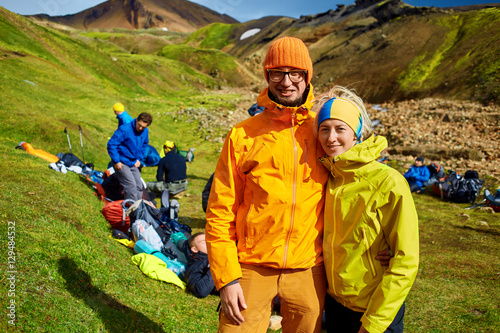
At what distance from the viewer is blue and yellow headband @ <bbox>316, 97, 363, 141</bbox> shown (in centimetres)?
222

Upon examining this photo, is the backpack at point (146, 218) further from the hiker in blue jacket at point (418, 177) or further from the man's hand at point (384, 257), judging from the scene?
the hiker in blue jacket at point (418, 177)

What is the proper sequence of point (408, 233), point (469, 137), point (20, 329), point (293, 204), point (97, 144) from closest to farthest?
point (408, 233) → point (293, 204) → point (20, 329) → point (97, 144) → point (469, 137)

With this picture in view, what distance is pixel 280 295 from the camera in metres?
2.34

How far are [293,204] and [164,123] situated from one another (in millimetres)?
21801

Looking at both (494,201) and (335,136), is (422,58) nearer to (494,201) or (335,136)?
(494,201)

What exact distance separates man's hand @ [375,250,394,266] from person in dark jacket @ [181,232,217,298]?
11.0 feet

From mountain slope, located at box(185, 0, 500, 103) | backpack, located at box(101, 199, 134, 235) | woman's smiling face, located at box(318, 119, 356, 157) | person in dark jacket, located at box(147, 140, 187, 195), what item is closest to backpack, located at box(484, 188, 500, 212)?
person in dark jacket, located at box(147, 140, 187, 195)

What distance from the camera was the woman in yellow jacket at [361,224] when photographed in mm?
2014

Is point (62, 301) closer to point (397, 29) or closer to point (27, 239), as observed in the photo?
point (27, 239)

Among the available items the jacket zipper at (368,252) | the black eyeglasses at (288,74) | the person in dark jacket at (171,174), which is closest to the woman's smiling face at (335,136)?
the black eyeglasses at (288,74)

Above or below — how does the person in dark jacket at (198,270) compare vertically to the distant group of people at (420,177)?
below

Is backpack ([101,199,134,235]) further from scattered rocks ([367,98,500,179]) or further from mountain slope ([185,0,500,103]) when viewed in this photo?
mountain slope ([185,0,500,103])

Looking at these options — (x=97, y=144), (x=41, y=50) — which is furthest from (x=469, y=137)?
(x=41, y=50)

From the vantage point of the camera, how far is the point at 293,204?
2234mm
